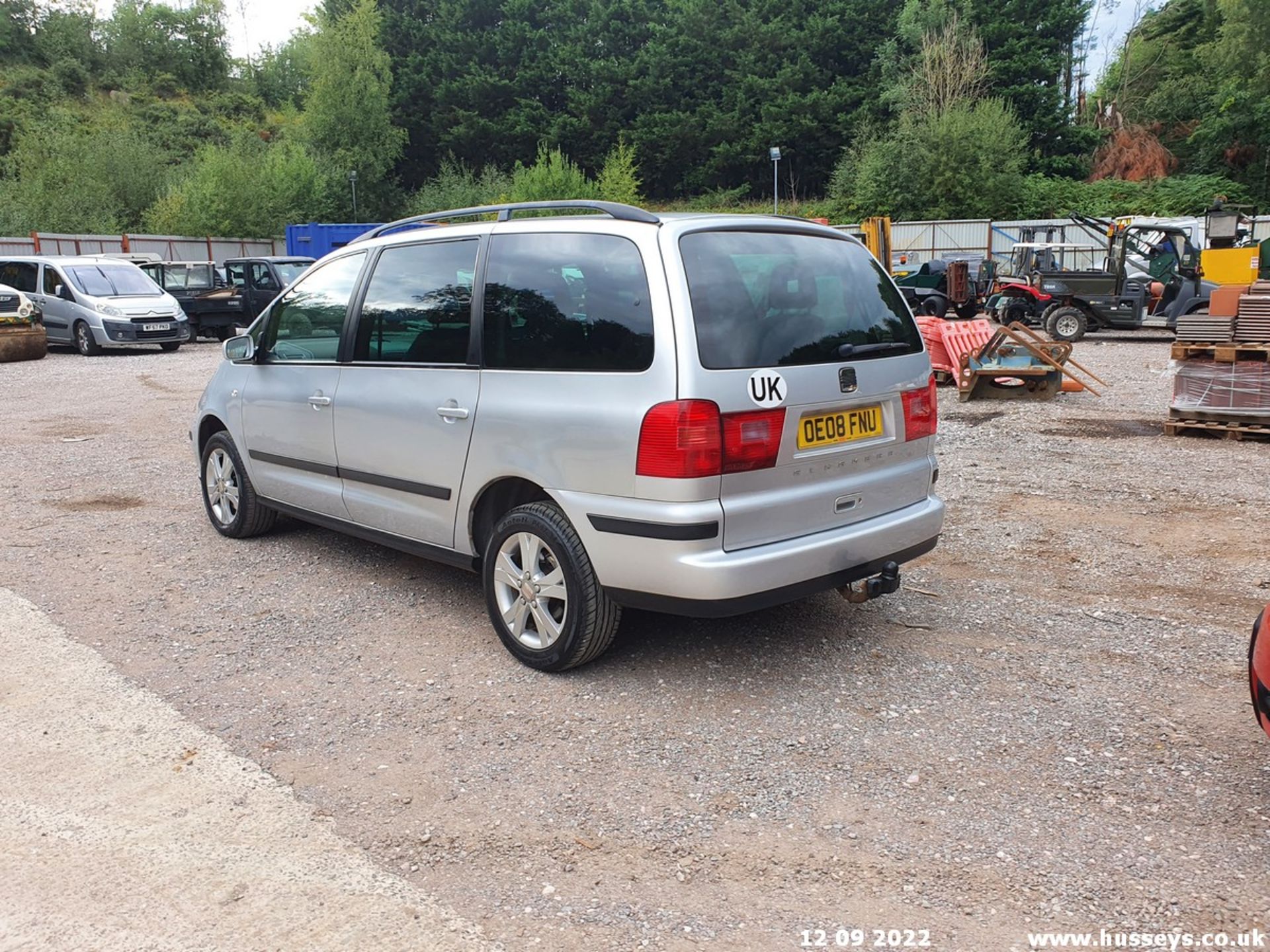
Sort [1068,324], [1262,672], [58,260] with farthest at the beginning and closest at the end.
A: [58,260] < [1068,324] < [1262,672]

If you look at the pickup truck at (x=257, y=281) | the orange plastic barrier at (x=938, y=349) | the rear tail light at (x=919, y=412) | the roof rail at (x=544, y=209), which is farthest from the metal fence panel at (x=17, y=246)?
the rear tail light at (x=919, y=412)

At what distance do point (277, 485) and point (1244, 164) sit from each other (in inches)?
1746

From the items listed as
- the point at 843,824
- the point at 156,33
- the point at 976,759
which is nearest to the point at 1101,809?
the point at 976,759

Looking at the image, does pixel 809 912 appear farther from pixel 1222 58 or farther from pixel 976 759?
pixel 1222 58

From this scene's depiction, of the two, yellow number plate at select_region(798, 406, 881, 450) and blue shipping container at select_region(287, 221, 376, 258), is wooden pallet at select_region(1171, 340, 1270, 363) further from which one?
blue shipping container at select_region(287, 221, 376, 258)

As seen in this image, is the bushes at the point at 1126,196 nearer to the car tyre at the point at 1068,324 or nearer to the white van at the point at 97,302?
the car tyre at the point at 1068,324

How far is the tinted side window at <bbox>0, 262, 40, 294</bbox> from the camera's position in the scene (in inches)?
766

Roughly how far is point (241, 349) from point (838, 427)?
3.58 m

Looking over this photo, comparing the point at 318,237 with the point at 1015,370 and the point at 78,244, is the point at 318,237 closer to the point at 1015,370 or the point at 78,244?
the point at 78,244

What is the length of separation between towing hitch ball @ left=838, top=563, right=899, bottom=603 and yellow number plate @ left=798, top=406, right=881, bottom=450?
1.82 feet

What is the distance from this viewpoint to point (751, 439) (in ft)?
11.4

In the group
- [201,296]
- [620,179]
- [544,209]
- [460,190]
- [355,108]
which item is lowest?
[544,209]

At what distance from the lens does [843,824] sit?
113 inches

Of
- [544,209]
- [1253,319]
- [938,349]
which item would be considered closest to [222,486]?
[544,209]
